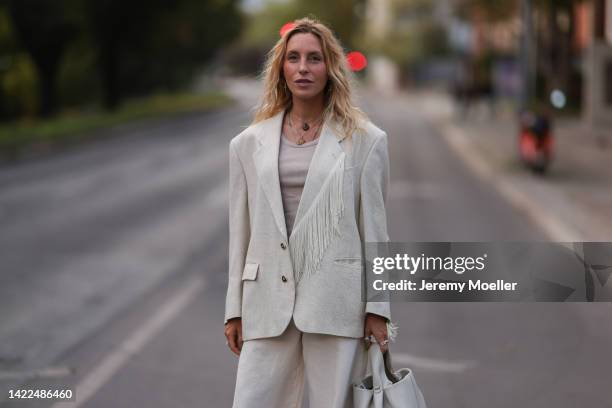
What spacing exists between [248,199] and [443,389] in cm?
273

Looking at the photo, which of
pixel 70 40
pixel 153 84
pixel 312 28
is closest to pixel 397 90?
pixel 153 84

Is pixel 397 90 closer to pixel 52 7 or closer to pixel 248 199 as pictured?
pixel 52 7

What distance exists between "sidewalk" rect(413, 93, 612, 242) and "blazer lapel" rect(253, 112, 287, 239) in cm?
810

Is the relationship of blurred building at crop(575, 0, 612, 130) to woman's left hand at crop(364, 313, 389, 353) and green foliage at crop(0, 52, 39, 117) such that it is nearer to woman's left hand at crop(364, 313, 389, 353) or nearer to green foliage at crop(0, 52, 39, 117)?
woman's left hand at crop(364, 313, 389, 353)

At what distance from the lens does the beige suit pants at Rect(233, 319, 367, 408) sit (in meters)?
3.47

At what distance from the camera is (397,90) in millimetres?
93062

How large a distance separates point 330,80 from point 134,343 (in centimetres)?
416

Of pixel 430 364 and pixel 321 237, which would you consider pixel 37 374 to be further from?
pixel 321 237

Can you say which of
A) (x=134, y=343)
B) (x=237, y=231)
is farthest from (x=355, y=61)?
(x=134, y=343)

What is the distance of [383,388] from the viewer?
3.35 m

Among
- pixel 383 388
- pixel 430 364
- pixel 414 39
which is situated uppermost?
pixel 414 39

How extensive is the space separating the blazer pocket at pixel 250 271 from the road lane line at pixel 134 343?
2501mm

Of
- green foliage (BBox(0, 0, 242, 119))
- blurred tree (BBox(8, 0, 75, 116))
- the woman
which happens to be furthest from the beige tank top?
blurred tree (BBox(8, 0, 75, 116))

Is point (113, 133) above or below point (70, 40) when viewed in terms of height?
below
